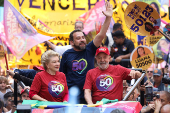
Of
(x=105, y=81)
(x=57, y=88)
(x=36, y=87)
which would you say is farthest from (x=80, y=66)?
(x=36, y=87)

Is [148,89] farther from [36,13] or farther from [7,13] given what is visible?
[36,13]

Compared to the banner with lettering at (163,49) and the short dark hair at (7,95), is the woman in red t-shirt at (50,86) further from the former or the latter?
the banner with lettering at (163,49)

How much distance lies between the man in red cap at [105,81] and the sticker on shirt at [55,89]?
441 mm

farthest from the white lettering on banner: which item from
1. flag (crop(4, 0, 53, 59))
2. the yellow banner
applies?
the yellow banner

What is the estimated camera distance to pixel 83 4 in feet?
33.6

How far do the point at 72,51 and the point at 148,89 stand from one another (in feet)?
4.63

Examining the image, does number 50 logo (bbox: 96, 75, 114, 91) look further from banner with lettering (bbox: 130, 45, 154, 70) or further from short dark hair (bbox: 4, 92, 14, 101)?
short dark hair (bbox: 4, 92, 14, 101)

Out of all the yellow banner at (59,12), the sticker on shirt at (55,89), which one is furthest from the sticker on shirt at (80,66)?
the yellow banner at (59,12)

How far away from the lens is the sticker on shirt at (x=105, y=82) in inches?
187

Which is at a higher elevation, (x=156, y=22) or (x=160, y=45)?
(x=156, y=22)

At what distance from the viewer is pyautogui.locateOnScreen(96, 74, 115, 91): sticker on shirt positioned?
4.74 m

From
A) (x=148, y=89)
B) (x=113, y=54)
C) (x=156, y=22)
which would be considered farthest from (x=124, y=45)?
(x=148, y=89)

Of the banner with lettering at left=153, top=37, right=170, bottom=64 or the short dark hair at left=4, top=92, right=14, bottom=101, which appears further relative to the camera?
the banner with lettering at left=153, top=37, right=170, bottom=64

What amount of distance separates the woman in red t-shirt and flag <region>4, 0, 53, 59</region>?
130 cm
